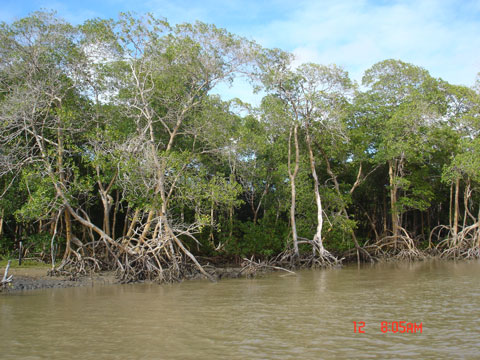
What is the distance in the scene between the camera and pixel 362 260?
776 inches

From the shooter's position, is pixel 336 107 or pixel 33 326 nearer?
pixel 33 326

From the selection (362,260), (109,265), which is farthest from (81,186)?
(362,260)

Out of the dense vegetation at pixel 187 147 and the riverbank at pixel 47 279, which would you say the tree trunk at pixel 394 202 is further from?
the riverbank at pixel 47 279

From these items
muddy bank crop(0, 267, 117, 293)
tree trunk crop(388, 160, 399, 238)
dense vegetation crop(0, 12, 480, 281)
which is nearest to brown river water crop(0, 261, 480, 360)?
muddy bank crop(0, 267, 117, 293)

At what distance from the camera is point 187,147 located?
18875 mm

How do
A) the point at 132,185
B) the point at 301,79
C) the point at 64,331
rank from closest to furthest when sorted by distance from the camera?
the point at 64,331 < the point at 132,185 < the point at 301,79

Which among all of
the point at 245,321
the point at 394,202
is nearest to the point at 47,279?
the point at 245,321

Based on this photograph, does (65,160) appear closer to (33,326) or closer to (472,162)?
(33,326)

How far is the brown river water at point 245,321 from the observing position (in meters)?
5.53

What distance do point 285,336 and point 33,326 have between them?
3880 millimetres

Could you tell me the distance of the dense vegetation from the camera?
13711 mm
